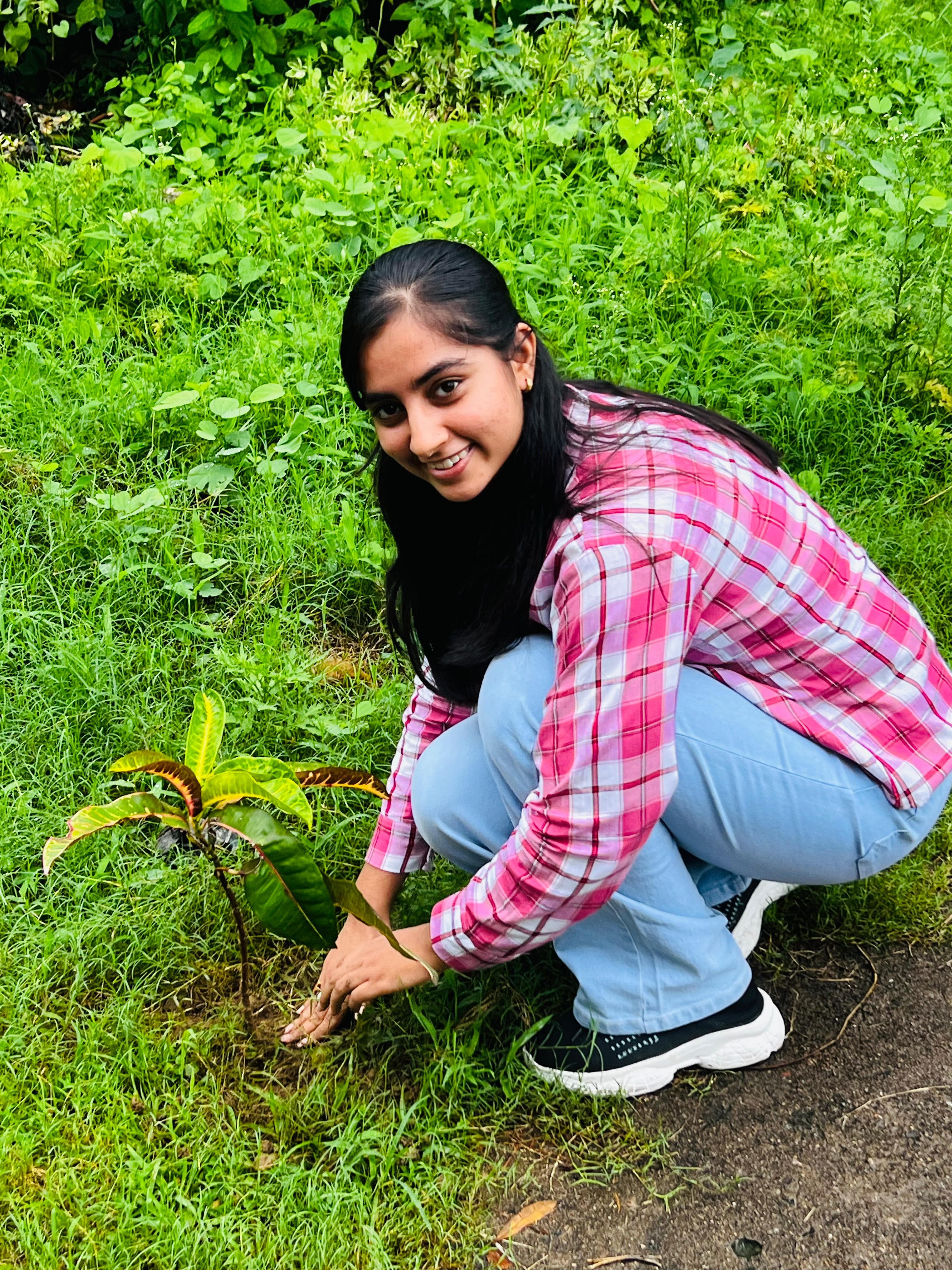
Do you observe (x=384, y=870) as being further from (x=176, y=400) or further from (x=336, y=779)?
(x=176, y=400)

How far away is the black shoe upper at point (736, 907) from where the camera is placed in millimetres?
2260

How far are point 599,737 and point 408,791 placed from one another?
0.58 meters

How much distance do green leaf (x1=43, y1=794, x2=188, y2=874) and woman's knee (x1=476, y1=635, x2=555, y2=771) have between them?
49 centimetres

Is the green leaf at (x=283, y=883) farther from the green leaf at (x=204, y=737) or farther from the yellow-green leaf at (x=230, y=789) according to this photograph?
the green leaf at (x=204, y=737)

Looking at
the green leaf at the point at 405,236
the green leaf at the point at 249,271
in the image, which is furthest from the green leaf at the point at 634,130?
the green leaf at the point at 249,271

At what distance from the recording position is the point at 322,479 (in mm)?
3211

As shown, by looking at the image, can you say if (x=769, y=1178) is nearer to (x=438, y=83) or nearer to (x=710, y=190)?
(x=710, y=190)

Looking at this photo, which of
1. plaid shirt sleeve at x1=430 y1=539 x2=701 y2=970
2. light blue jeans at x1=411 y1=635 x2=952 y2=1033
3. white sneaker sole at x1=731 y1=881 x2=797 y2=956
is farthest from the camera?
white sneaker sole at x1=731 y1=881 x2=797 y2=956

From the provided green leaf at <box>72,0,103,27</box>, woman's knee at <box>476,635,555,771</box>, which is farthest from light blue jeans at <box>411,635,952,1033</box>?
green leaf at <box>72,0,103,27</box>

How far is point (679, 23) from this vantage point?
479cm

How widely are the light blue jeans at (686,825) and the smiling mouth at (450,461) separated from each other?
30 cm

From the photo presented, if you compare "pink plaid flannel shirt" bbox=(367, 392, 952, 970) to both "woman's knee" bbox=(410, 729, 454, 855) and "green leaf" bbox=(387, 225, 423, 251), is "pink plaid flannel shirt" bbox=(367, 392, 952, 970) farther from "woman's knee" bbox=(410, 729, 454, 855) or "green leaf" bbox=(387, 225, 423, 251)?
"green leaf" bbox=(387, 225, 423, 251)

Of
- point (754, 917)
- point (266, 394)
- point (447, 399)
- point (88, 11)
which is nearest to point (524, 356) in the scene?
point (447, 399)

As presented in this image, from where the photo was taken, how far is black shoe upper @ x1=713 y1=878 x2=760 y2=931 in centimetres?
226
